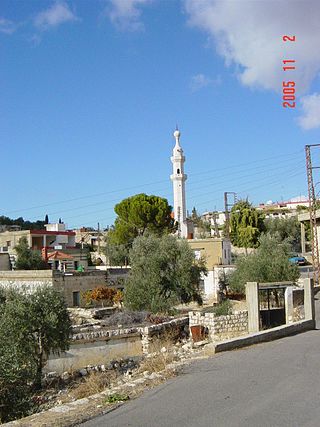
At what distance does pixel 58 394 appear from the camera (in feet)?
45.6

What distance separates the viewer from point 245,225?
61.9 metres

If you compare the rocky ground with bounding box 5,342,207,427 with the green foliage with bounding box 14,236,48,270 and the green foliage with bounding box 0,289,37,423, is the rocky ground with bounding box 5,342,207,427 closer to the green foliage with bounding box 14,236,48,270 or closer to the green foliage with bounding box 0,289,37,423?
the green foliage with bounding box 0,289,37,423

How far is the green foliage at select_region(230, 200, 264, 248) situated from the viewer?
6106 centimetres

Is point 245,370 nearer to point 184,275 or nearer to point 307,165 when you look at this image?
point 184,275

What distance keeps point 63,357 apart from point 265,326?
26.9ft

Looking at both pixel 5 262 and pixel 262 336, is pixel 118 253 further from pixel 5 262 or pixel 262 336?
pixel 262 336

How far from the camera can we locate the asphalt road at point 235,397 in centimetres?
702

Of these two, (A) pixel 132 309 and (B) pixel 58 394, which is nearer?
(B) pixel 58 394

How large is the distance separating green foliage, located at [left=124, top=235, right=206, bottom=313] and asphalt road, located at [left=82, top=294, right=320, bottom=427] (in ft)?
62.0

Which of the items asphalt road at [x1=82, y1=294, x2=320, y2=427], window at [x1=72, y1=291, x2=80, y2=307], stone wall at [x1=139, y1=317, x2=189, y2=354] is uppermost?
asphalt road at [x1=82, y1=294, x2=320, y2=427]

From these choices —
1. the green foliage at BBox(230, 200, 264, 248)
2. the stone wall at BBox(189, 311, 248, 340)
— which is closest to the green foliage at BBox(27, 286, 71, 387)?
the stone wall at BBox(189, 311, 248, 340)

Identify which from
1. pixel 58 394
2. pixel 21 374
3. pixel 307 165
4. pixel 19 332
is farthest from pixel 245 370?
pixel 307 165

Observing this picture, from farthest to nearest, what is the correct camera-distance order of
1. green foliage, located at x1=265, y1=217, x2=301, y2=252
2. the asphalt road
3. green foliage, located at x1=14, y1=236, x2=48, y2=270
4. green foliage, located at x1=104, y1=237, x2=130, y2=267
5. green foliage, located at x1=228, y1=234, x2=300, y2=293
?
green foliage, located at x1=265, y1=217, x2=301, y2=252 < green foliage, located at x1=104, y1=237, x2=130, y2=267 < green foliage, located at x1=14, y1=236, x2=48, y2=270 < green foliage, located at x1=228, y1=234, x2=300, y2=293 < the asphalt road

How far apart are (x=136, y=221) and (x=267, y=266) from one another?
94.9 ft
